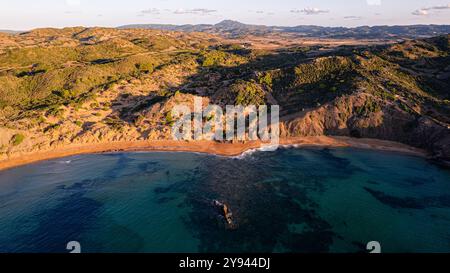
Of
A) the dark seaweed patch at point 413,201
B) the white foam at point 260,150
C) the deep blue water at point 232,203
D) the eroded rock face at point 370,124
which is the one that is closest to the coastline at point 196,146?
the white foam at point 260,150

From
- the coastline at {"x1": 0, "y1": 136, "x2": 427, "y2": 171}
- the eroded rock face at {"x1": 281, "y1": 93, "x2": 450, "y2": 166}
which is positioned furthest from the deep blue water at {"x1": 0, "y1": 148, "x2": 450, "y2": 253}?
the eroded rock face at {"x1": 281, "y1": 93, "x2": 450, "y2": 166}

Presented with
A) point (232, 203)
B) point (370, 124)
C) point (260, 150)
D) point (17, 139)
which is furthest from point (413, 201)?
point (17, 139)

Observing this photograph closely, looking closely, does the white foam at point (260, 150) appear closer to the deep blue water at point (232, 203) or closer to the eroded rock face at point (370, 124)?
the deep blue water at point (232, 203)

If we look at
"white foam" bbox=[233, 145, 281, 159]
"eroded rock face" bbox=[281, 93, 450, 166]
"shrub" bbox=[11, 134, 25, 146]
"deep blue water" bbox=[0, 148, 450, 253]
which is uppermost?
"eroded rock face" bbox=[281, 93, 450, 166]

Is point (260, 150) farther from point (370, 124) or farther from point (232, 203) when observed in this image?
point (370, 124)

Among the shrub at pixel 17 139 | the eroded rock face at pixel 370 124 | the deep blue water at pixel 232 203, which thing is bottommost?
the deep blue water at pixel 232 203

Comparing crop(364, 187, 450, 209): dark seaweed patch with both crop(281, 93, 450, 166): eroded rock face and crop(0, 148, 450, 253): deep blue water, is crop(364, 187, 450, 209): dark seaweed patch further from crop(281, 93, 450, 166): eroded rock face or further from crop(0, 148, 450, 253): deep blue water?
crop(281, 93, 450, 166): eroded rock face
